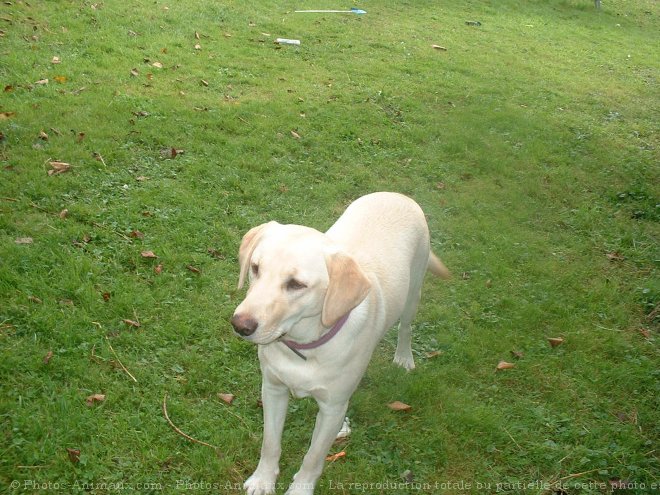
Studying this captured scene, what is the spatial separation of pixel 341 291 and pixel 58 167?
14.2 feet

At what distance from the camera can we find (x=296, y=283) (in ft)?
9.24

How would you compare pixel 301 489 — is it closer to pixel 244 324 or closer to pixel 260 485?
pixel 260 485

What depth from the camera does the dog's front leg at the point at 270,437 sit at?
3371mm

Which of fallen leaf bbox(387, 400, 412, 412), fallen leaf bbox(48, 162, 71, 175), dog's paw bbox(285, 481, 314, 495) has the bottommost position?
fallen leaf bbox(387, 400, 412, 412)

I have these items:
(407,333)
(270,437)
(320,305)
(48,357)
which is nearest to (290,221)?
(407,333)

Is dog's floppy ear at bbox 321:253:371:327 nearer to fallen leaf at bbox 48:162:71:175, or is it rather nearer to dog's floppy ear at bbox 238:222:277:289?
dog's floppy ear at bbox 238:222:277:289

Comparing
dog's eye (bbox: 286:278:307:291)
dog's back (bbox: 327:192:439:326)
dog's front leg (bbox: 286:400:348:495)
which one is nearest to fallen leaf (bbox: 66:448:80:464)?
dog's front leg (bbox: 286:400:348:495)

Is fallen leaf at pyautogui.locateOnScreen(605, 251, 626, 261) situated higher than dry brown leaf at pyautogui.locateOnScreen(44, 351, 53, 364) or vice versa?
dry brown leaf at pyautogui.locateOnScreen(44, 351, 53, 364)

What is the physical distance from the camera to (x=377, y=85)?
10.1 meters

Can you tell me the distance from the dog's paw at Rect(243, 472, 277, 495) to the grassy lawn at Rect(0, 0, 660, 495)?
12 cm

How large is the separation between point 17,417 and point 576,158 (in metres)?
8.29

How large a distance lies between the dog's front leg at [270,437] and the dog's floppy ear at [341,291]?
0.68 meters

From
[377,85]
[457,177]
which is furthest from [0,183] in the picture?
[377,85]

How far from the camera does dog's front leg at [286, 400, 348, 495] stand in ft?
10.8
